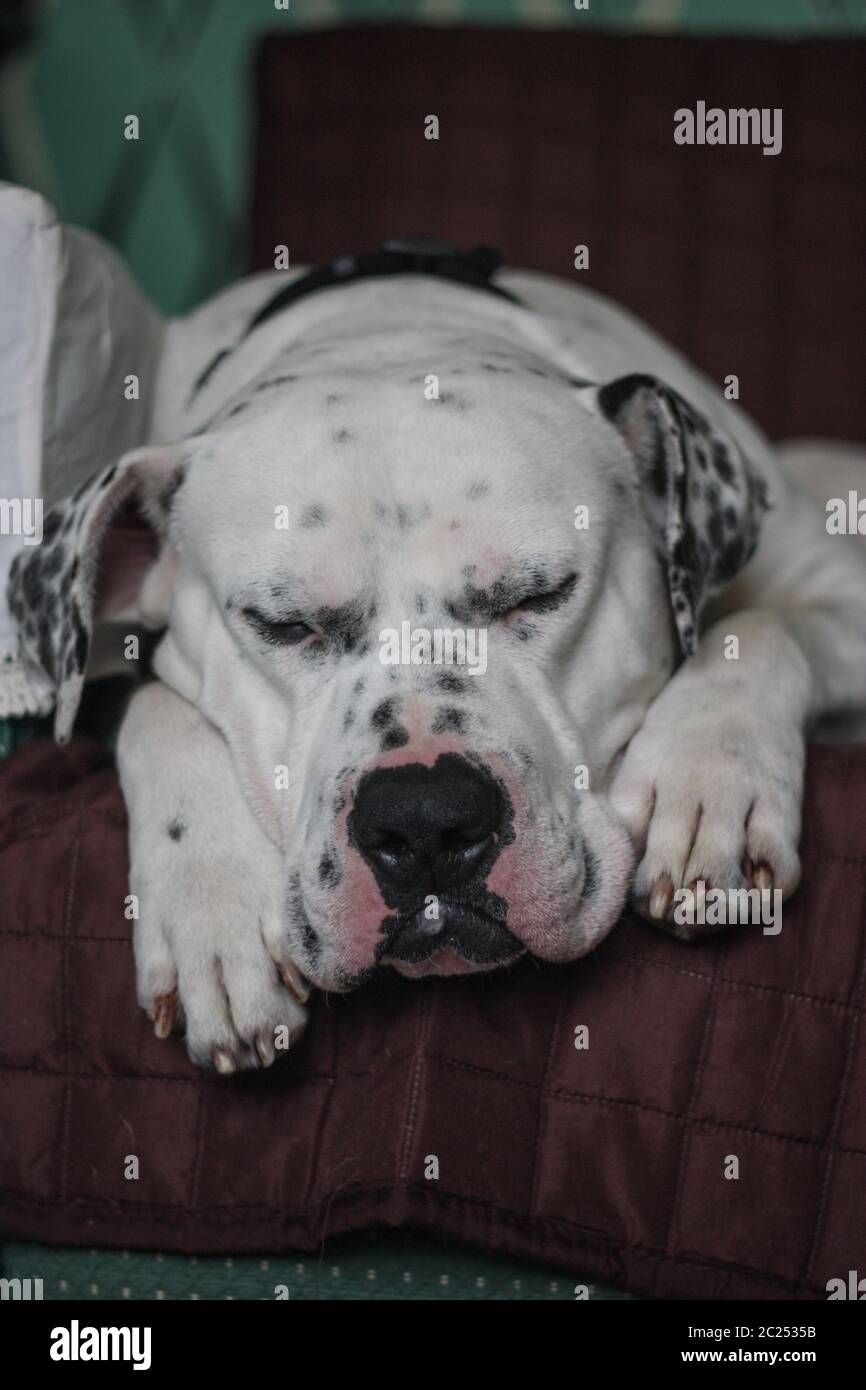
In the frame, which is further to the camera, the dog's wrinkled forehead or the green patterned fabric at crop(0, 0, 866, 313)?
the green patterned fabric at crop(0, 0, 866, 313)

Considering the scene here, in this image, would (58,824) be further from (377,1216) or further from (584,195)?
(584,195)

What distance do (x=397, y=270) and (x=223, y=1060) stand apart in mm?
1328

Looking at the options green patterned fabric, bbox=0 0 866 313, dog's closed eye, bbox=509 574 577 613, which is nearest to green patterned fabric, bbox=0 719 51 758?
dog's closed eye, bbox=509 574 577 613

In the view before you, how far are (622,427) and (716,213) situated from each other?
158 centimetres

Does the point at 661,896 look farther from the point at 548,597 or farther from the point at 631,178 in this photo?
the point at 631,178

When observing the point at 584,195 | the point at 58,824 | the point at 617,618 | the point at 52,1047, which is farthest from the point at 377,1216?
the point at 584,195

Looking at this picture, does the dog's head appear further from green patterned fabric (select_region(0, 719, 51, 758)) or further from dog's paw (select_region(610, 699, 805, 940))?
green patterned fabric (select_region(0, 719, 51, 758))

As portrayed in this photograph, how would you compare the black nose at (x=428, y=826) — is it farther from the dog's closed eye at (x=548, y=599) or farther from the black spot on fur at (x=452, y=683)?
the dog's closed eye at (x=548, y=599)

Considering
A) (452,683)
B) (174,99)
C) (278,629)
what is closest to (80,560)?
(278,629)

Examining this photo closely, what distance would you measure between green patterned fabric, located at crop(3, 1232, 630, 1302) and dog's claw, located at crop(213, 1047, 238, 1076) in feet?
0.86

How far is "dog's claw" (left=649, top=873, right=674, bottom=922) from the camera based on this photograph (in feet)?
4.28

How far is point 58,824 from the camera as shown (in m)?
1.46

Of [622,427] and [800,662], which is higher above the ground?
[622,427]
